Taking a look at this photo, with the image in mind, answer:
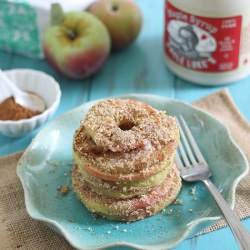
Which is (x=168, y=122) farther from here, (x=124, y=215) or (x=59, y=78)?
(x=59, y=78)

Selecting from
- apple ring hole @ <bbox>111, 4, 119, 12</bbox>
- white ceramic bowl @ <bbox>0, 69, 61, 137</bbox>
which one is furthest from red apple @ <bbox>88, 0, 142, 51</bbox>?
white ceramic bowl @ <bbox>0, 69, 61, 137</bbox>

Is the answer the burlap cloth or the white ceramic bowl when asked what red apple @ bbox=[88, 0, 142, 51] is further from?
the burlap cloth

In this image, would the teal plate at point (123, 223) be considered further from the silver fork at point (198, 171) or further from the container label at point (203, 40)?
the container label at point (203, 40)

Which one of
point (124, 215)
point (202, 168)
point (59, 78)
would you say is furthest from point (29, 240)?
point (59, 78)

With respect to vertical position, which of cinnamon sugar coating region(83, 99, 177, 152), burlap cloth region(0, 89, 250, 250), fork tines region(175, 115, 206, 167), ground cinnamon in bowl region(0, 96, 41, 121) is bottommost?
burlap cloth region(0, 89, 250, 250)

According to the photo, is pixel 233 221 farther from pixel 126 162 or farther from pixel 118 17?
pixel 118 17

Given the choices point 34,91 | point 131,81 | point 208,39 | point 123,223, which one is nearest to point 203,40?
point 208,39
